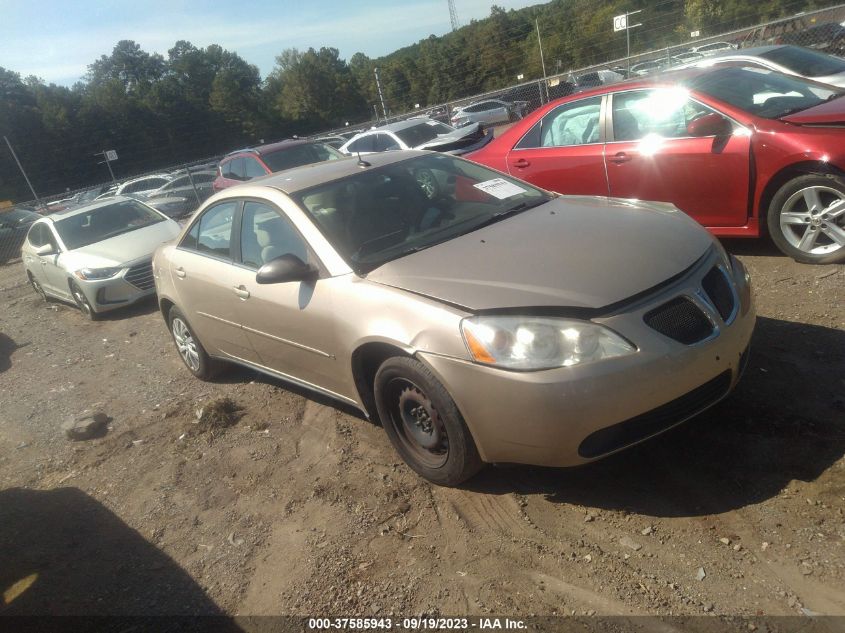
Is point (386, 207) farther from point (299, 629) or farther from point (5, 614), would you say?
point (5, 614)

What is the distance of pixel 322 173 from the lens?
4.34 m

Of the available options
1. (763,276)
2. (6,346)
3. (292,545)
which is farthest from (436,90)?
(292,545)

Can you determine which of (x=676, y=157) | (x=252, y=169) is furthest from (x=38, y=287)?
(x=676, y=157)

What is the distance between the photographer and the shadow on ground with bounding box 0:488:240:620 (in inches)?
123

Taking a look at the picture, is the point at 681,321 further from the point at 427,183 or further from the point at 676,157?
the point at 676,157

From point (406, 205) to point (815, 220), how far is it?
10.4ft

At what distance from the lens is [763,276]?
5219 mm

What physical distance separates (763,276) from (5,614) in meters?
5.39

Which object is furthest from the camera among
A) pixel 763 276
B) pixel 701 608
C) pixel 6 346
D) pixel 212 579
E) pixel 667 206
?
pixel 6 346

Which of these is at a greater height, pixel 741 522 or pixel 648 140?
pixel 648 140

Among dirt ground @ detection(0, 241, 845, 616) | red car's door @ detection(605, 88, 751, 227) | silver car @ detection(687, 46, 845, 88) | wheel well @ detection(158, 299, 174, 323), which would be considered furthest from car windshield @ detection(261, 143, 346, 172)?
dirt ground @ detection(0, 241, 845, 616)

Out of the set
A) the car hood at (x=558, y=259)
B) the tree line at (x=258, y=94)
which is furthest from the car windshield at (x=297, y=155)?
the tree line at (x=258, y=94)

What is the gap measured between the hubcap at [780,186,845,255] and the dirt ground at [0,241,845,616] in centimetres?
20

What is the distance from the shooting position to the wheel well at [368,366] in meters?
3.36
